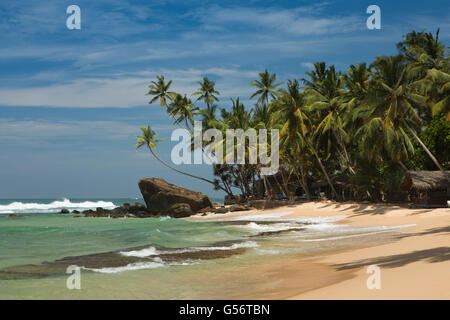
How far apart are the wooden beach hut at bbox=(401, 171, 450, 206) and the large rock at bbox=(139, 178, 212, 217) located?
21158mm

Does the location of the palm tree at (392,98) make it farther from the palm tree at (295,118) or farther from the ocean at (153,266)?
the ocean at (153,266)

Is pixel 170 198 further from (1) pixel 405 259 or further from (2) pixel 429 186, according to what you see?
(1) pixel 405 259

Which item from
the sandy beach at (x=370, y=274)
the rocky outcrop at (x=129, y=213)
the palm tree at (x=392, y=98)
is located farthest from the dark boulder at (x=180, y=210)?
the sandy beach at (x=370, y=274)

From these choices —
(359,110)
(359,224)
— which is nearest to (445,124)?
(359,110)

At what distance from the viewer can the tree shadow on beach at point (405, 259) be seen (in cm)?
775

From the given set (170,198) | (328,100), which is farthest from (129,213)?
(328,100)

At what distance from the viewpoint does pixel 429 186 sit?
2384 cm

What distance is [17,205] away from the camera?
263 feet

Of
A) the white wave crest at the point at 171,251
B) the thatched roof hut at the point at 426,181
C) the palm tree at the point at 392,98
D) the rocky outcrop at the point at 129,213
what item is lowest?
the rocky outcrop at the point at 129,213

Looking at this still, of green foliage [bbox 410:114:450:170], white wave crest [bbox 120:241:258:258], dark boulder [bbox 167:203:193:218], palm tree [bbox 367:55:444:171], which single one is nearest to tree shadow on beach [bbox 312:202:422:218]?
palm tree [bbox 367:55:444:171]

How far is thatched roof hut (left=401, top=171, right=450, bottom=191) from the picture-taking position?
24.0m

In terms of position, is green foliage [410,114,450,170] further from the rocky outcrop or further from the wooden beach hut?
the rocky outcrop

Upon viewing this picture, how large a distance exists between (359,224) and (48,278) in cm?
1589
